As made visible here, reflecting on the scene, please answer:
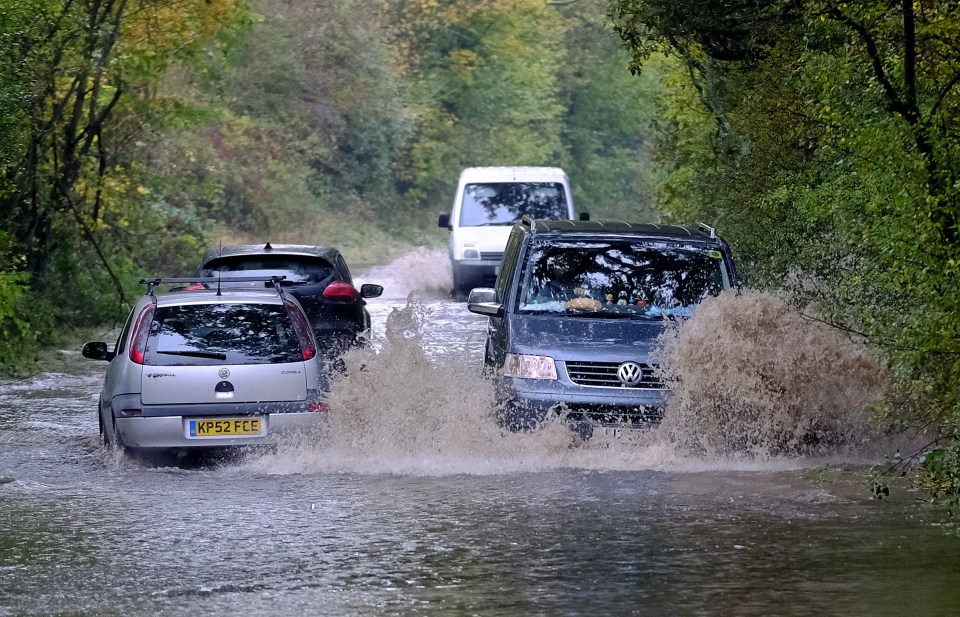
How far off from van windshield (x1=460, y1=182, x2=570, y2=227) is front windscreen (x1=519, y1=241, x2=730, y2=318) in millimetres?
16444

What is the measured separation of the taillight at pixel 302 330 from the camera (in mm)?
12742

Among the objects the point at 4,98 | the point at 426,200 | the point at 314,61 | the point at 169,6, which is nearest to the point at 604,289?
the point at 4,98

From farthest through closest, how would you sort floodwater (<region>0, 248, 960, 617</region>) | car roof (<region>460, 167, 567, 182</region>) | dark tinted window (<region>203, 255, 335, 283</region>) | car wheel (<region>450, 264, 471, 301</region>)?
car roof (<region>460, 167, 567, 182</region>) < car wheel (<region>450, 264, 471, 301</region>) < dark tinted window (<region>203, 255, 335, 283</region>) < floodwater (<region>0, 248, 960, 617</region>)

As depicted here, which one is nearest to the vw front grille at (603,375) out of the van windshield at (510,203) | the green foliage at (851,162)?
the green foliage at (851,162)

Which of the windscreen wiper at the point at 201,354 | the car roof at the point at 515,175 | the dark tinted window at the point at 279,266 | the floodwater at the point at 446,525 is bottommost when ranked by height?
the floodwater at the point at 446,525

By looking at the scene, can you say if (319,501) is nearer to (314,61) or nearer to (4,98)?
(4,98)

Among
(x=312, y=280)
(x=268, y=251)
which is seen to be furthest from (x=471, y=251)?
(x=268, y=251)

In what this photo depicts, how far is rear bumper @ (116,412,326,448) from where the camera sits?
12336 millimetres

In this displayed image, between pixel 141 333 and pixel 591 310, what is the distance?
11.4 feet

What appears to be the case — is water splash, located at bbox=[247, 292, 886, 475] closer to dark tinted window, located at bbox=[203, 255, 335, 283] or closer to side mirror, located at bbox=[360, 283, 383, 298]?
dark tinted window, located at bbox=[203, 255, 335, 283]

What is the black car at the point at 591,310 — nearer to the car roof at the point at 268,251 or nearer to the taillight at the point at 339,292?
the taillight at the point at 339,292

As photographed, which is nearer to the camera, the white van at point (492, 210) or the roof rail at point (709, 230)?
the roof rail at point (709, 230)

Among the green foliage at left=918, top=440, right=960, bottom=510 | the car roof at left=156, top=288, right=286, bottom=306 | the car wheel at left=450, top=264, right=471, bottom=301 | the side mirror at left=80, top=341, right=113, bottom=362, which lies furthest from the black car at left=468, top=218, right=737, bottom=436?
the car wheel at left=450, top=264, right=471, bottom=301

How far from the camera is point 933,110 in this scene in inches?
415
